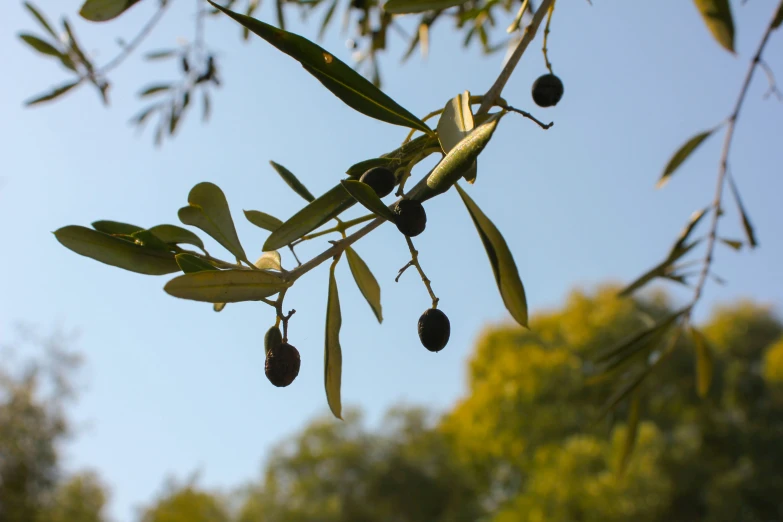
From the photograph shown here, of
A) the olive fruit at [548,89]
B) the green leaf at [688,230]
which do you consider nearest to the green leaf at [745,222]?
the green leaf at [688,230]

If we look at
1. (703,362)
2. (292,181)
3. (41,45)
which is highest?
(41,45)

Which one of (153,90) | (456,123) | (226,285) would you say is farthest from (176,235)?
(153,90)

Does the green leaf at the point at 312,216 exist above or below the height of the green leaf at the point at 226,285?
above

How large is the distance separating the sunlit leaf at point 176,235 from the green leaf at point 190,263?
0.15 metres

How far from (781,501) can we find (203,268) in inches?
862

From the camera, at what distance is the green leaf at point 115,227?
93 centimetres

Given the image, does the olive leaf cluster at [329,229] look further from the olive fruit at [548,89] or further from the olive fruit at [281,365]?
the olive fruit at [548,89]

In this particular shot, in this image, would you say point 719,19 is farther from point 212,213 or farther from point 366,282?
point 212,213

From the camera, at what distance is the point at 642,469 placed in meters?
16.3

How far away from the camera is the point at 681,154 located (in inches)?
82.4

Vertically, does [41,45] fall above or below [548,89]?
above

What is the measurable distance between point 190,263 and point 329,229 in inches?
7.3

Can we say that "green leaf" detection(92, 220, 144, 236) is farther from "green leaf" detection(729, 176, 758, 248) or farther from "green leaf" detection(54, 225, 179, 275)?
"green leaf" detection(729, 176, 758, 248)

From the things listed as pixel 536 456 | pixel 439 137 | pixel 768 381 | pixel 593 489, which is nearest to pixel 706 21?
pixel 439 137
